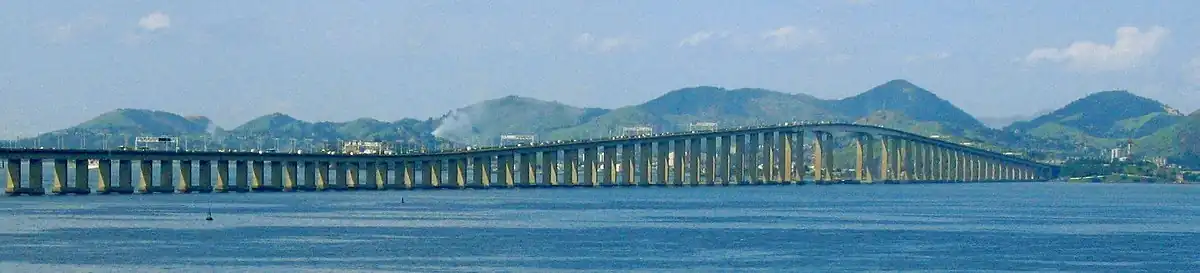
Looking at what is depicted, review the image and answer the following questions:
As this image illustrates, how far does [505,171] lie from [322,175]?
22.8 meters

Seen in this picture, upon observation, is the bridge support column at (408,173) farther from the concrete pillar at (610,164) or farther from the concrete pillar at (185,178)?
the concrete pillar at (185,178)

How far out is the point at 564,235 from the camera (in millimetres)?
99125

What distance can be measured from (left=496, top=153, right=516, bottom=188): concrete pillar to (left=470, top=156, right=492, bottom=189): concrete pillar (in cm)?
142

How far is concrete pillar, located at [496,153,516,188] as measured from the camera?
584 feet

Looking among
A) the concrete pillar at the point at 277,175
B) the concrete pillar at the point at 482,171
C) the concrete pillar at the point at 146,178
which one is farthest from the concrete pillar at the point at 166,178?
the concrete pillar at the point at 482,171

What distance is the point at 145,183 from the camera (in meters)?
148

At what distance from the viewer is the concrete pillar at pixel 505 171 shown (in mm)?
177875

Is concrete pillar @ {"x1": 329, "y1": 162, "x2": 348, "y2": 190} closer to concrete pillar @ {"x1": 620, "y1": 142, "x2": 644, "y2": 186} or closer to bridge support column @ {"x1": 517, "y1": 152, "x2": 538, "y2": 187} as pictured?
bridge support column @ {"x1": 517, "y1": 152, "x2": 538, "y2": 187}

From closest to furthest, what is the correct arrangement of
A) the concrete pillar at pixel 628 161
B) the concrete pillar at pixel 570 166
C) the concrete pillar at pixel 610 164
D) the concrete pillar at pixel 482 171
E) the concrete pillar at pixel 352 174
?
the concrete pillar at pixel 352 174, the concrete pillar at pixel 482 171, the concrete pillar at pixel 570 166, the concrete pillar at pixel 610 164, the concrete pillar at pixel 628 161

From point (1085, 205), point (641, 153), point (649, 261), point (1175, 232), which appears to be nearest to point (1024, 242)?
point (1175, 232)

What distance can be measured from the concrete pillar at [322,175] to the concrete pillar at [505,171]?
61.8ft

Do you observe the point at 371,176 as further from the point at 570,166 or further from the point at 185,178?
the point at 185,178

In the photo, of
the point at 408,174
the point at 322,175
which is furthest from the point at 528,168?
the point at 322,175

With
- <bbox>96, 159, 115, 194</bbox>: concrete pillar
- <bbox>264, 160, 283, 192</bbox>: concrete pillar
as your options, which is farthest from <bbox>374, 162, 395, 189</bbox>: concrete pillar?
<bbox>96, 159, 115, 194</bbox>: concrete pillar
